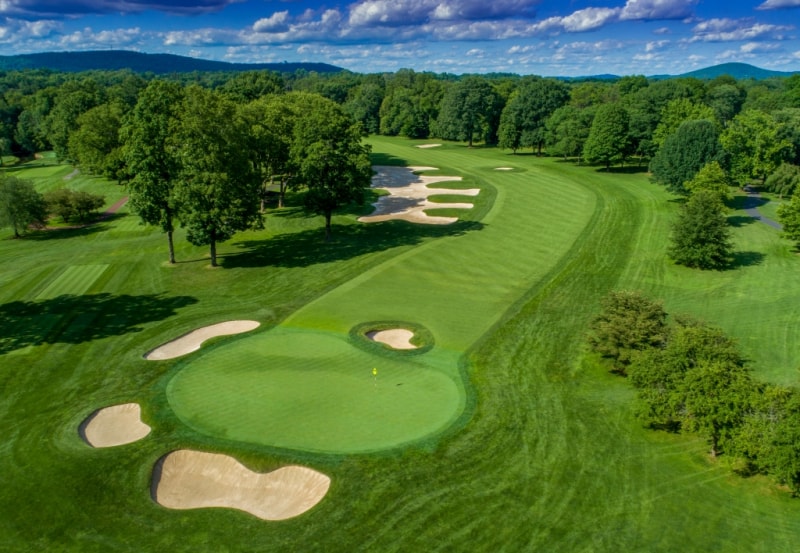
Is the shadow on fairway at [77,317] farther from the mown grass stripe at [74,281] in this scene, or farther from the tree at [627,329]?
the tree at [627,329]

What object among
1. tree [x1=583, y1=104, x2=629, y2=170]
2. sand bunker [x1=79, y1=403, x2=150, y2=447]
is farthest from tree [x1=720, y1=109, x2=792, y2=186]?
sand bunker [x1=79, y1=403, x2=150, y2=447]

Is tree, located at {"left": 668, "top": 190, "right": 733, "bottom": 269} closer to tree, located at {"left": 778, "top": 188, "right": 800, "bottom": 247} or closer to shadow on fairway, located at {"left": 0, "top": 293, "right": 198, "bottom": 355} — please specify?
tree, located at {"left": 778, "top": 188, "right": 800, "bottom": 247}

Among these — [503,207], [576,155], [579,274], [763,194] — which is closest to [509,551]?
[579,274]

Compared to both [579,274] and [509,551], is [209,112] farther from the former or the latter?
[509,551]

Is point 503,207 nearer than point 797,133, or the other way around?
point 503,207

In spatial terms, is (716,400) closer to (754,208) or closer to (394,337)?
(394,337)

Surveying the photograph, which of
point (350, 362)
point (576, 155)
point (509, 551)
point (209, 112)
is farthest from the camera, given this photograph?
point (576, 155)
